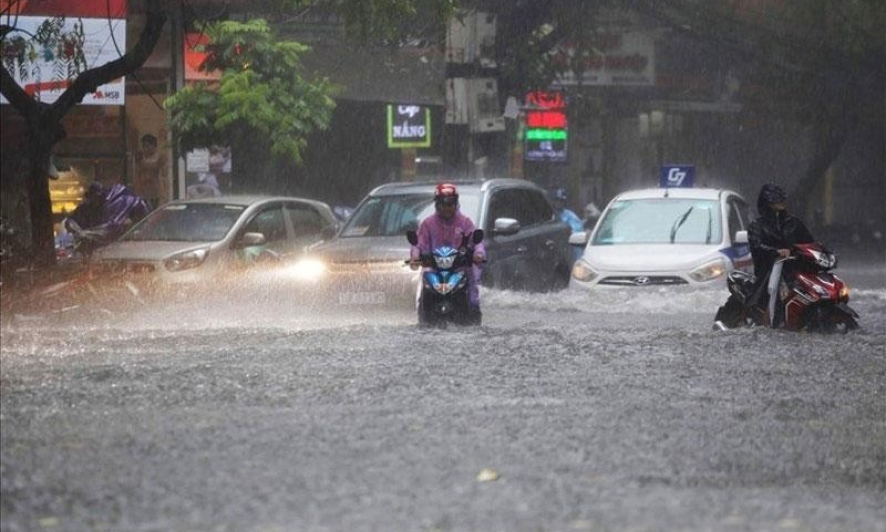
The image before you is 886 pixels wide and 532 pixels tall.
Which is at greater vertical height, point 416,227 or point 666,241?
point 416,227

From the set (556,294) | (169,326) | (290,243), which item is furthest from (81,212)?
(556,294)

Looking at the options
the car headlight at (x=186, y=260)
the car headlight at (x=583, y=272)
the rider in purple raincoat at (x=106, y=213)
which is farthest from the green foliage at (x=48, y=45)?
the car headlight at (x=583, y=272)

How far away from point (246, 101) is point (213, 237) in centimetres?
636

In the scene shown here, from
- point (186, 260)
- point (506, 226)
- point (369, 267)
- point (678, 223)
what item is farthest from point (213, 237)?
point (678, 223)

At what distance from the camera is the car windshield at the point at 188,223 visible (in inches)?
722

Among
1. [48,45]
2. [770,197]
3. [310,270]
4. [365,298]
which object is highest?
[48,45]

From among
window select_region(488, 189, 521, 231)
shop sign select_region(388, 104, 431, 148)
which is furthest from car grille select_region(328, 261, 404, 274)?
shop sign select_region(388, 104, 431, 148)

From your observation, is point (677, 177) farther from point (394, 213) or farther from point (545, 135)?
point (545, 135)

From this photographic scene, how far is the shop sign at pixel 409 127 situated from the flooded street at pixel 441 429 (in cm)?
1826

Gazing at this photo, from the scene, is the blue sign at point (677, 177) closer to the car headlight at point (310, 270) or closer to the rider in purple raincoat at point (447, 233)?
the car headlight at point (310, 270)

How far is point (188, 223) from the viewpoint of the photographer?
1862 cm

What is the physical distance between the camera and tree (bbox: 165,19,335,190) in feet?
80.0

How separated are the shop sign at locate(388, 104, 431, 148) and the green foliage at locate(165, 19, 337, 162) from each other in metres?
7.84

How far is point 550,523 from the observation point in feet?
21.0
